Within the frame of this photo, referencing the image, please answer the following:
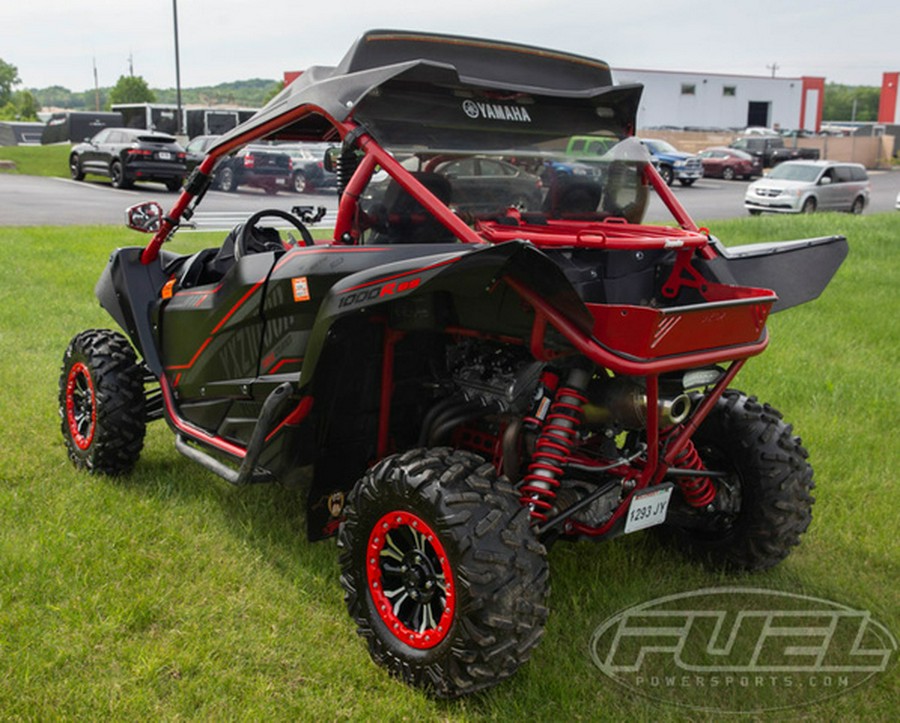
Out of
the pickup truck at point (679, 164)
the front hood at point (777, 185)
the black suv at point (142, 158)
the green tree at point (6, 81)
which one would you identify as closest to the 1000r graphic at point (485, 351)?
the black suv at point (142, 158)

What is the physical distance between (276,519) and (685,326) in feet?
8.14

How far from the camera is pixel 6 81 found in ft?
448

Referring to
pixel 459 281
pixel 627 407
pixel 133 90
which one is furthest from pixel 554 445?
pixel 133 90

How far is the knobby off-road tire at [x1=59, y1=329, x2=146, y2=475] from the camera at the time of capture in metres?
5.25

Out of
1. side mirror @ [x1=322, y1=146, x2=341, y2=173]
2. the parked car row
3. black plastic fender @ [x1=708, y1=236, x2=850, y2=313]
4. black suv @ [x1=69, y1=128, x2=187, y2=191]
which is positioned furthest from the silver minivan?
side mirror @ [x1=322, y1=146, x2=341, y2=173]

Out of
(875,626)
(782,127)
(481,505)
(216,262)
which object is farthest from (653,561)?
(782,127)

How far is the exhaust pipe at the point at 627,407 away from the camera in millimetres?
3600

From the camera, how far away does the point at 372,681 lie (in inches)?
139

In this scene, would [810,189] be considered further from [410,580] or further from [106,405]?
[410,580]

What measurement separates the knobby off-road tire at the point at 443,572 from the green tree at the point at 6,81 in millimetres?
142728

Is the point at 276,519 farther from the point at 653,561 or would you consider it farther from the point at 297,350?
the point at 653,561

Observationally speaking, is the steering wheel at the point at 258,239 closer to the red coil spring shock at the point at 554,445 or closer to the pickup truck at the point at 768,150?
the red coil spring shock at the point at 554,445

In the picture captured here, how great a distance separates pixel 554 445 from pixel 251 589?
1520 mm

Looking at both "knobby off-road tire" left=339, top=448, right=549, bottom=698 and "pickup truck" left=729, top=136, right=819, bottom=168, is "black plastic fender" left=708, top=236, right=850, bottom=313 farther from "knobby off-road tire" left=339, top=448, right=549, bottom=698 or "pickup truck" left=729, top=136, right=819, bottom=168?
"pickup truck" left=729, top=136, right=819, bottom=168
